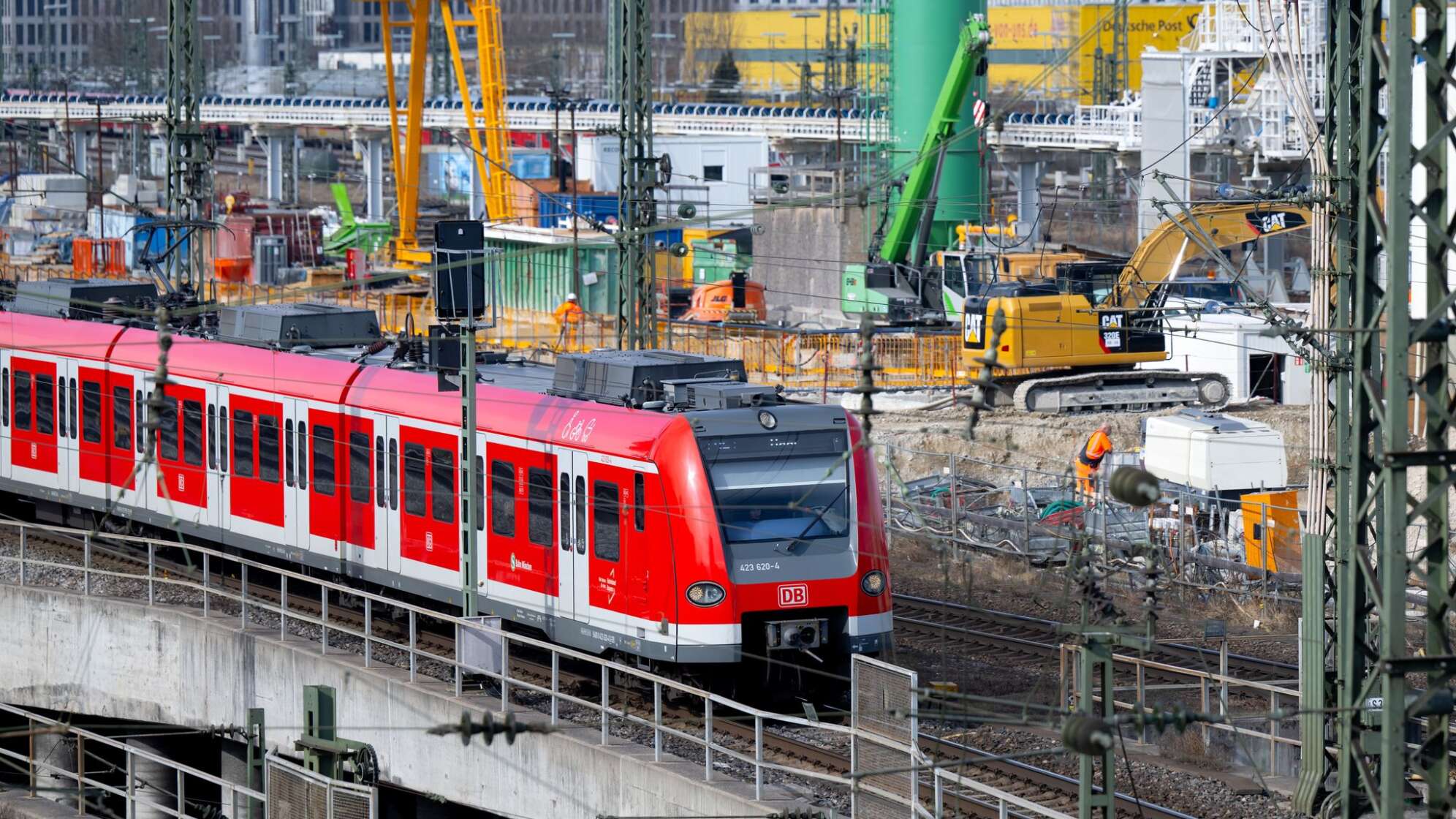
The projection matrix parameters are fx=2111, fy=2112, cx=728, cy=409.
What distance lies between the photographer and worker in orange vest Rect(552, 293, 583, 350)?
1940 inches

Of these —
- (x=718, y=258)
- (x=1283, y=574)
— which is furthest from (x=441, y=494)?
(x=718, y=258)

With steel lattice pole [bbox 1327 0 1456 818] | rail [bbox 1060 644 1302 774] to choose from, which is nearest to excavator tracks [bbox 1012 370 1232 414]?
rail [bbox 1060 644 1302 774]

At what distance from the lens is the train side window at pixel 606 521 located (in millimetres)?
18969

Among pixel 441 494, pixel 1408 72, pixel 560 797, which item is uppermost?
pixel 1408 72

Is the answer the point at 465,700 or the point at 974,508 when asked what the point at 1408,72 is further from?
the point at 974,508

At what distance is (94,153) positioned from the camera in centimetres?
12975

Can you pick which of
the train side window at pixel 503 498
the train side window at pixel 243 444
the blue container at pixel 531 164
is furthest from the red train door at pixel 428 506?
the blue container at pixel 531 164

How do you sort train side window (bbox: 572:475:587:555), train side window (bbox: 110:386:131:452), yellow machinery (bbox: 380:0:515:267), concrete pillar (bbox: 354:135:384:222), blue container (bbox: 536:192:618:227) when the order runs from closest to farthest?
train side window (bbox: 572:475:587:555) < train side window (bbox: 110:386:131:452) < blue container (bbox: 536:192:618:227) < yellow machinery (bbox: 380:0:515:267) < concrete pillar (bbox: 354:135:384:222)

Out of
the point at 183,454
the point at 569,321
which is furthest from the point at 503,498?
the point at 569,321

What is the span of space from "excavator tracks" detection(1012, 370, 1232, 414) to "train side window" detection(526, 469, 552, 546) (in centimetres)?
2209

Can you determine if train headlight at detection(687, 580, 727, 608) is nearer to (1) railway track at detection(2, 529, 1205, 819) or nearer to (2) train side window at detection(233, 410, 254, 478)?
(1) railway track at detection(2, 529, 1205, 819)

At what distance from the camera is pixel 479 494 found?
823 inches

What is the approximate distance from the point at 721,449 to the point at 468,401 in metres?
2.56

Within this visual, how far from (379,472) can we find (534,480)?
9.76 ft
